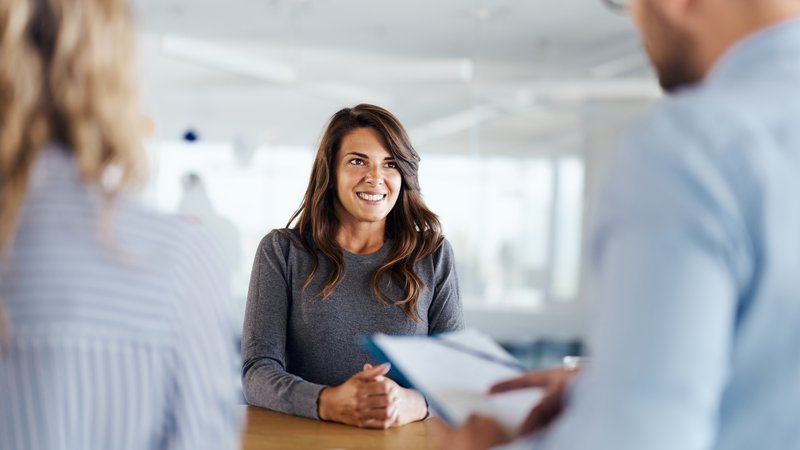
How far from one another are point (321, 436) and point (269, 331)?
0.64 meters

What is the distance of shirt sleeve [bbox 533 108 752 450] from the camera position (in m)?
0.72

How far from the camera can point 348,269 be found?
2631 mm

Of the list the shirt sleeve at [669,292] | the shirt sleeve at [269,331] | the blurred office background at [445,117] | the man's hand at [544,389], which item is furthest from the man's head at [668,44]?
the blurred office background at [445,117]

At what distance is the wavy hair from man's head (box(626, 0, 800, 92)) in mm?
1722

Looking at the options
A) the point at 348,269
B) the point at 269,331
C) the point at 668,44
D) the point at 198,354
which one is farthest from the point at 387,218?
the point at 668,44

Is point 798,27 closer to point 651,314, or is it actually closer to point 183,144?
point 651,314

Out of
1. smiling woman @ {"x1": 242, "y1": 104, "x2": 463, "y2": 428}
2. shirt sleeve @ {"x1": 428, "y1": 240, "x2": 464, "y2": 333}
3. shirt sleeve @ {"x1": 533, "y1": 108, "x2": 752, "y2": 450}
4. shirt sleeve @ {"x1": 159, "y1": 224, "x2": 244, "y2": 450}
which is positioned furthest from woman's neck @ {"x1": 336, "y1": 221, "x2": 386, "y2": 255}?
shirt sleeve @ {"x1": 533, "y1": 108, "x2": 752, "y2": 450}

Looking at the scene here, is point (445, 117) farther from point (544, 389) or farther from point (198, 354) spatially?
point (198, 354)

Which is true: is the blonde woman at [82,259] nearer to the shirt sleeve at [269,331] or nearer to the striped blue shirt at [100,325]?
the striped blue shirt at [100,325]

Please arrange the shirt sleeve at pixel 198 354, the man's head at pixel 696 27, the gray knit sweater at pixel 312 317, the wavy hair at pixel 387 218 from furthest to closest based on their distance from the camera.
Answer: the wavy hair at pixel 387 218 → the gray knit sweater at pixel 312 317 → the shirt sleeve at pixel 198 354 → the man's head at pixel 696 27

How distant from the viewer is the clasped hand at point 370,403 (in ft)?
6.63

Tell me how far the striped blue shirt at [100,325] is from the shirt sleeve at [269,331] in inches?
46.7

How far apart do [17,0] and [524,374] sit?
0.79 metres

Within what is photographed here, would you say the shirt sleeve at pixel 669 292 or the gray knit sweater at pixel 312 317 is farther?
the gray knit sweater at pixel 312 317
